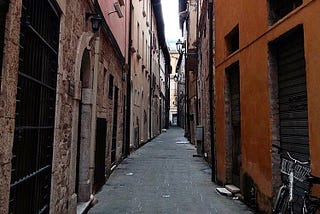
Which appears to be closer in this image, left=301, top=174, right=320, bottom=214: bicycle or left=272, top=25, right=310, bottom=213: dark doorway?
left=301, top=174, right=320, bottom=214: bicycle

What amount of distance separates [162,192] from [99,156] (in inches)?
63.0

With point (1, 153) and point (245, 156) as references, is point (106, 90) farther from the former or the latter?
point (1, 153)

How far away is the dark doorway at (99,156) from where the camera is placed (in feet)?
23.4

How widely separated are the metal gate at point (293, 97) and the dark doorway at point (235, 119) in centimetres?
215

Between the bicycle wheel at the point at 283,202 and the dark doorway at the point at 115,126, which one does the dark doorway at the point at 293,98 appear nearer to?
the bicycle wheel at the point at 283,202

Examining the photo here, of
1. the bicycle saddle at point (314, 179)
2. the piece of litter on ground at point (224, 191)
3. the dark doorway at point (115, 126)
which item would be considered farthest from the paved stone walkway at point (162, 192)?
the bicycle saddle at point (314, 179)

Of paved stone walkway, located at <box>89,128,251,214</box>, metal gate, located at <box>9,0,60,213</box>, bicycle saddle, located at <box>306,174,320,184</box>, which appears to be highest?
metal gate, located at <box>9,0,60,213</box>

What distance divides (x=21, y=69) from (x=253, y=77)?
13.2ft

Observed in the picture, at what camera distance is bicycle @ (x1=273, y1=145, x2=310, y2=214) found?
378 centimetres

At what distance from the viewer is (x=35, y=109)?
3354mm

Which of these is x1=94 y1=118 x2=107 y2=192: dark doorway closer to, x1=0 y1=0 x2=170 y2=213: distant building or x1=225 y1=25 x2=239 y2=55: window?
x1=0 y1=0 x2=170 y2=213: distant building

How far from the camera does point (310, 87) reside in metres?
3.86

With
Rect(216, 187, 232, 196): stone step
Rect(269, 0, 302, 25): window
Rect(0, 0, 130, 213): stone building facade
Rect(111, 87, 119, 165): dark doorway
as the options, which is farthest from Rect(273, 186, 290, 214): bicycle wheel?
Rect(111, 87, 119, 165): dark doorway

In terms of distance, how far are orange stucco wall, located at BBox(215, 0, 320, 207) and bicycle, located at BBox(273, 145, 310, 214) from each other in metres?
0.13
